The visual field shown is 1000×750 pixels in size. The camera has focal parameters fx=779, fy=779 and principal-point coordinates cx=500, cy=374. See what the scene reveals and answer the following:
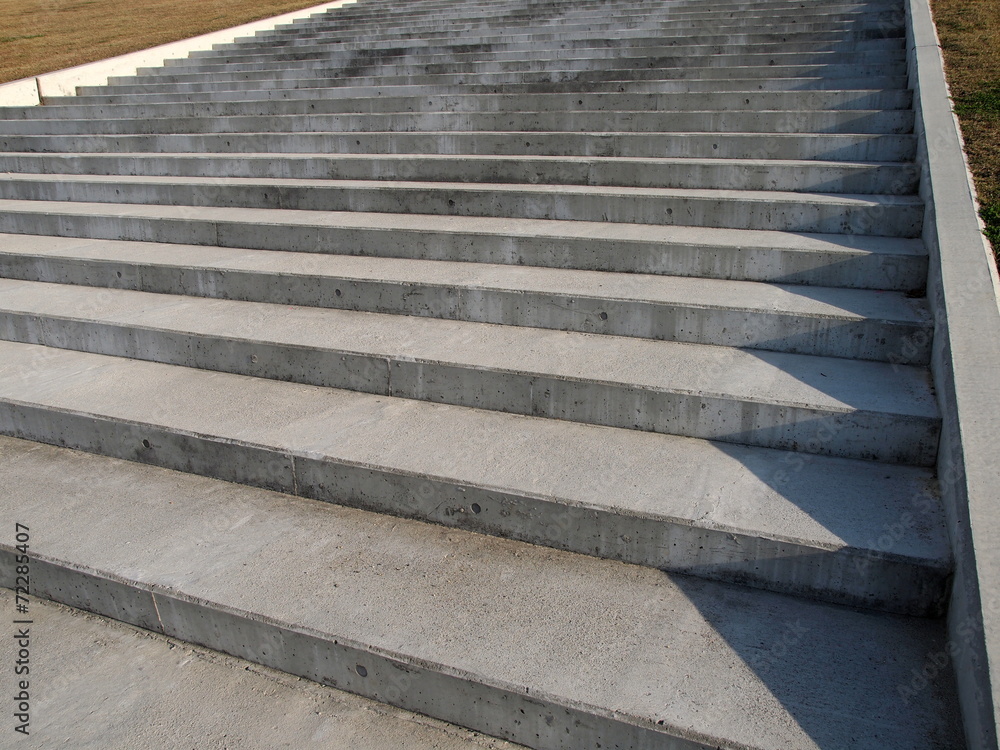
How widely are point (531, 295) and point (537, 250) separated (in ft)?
2.20

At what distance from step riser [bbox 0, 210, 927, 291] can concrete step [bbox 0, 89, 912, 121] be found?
7.15 ft

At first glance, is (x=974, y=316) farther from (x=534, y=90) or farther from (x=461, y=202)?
(x=534, y=90)

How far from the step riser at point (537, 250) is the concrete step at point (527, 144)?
59.6 inches

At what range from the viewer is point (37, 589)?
3.29 meters

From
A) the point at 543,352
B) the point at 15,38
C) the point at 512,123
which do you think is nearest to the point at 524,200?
the point at 512,123

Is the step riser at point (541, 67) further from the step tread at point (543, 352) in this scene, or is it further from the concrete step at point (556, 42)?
the step tread at point (543, 352)

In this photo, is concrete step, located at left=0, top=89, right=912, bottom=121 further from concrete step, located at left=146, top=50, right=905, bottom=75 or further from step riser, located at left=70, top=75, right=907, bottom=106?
concrete step, located at left=146, top=50, right=905, bottom=75

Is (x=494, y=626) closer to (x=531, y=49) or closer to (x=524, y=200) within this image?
(x=524, y=200)

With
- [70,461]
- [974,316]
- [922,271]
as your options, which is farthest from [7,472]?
[922,271]

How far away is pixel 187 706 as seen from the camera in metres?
2.71

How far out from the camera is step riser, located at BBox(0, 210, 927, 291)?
14.3 feet

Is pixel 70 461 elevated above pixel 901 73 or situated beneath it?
situated beneath

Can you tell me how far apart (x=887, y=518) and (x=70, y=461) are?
12.5ft

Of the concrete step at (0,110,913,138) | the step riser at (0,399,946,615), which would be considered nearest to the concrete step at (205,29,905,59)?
the concrete step at (0,110,913,138)
